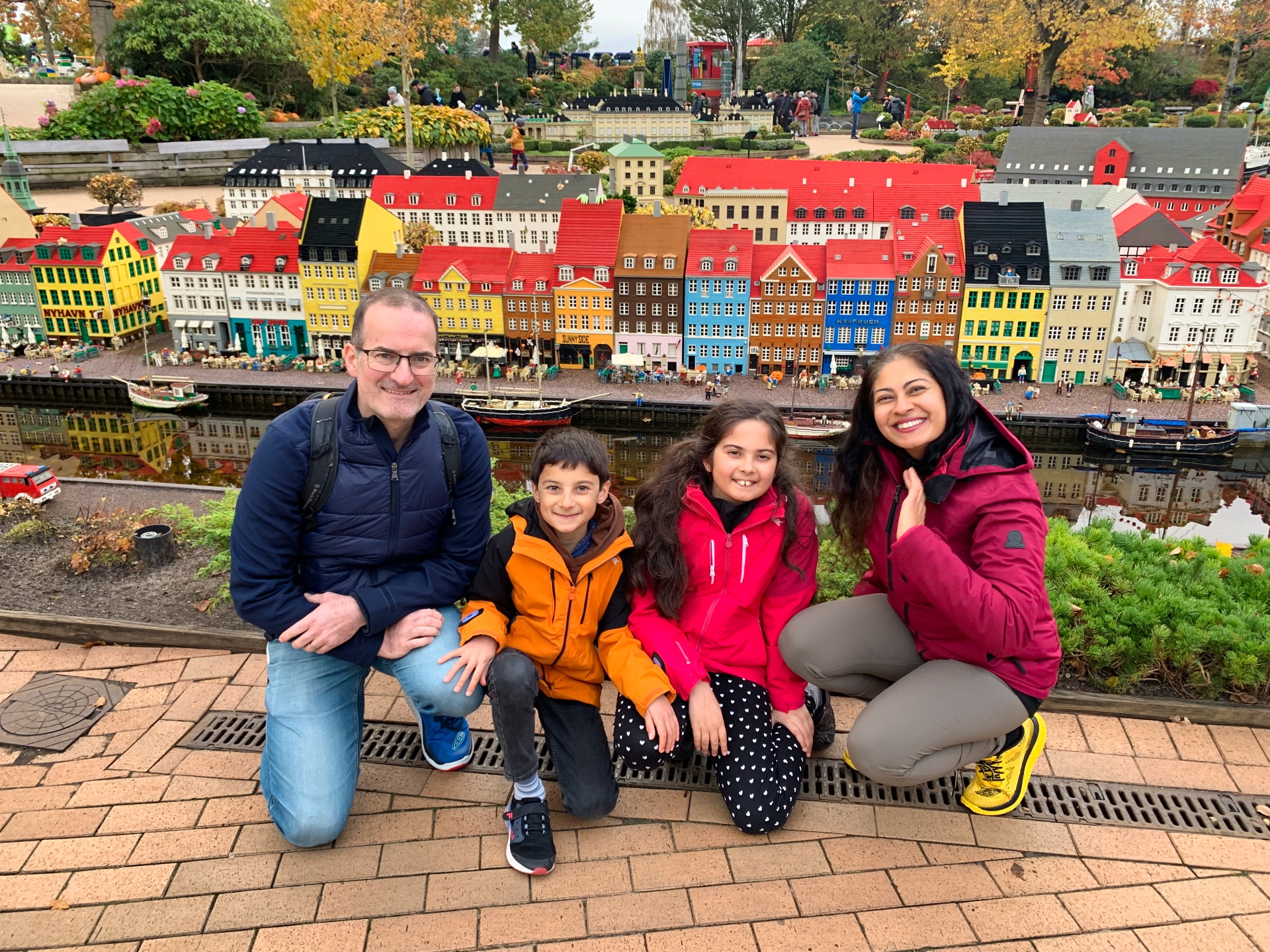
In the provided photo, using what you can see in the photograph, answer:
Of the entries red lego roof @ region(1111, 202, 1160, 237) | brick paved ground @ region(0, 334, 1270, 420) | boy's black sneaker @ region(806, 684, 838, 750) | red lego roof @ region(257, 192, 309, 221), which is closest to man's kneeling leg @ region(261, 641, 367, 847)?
boy's black sneaker @ region(806, 684, 838, 750)

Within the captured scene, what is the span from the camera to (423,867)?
3332 millimetres

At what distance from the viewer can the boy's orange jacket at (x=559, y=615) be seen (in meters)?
3.60

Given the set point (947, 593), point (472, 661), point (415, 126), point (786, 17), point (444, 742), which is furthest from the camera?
point (786, 17)

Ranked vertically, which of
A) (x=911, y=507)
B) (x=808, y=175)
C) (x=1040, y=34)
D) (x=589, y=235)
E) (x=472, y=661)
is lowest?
(x=589, y=235)

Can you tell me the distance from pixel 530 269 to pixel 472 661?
84.0ft

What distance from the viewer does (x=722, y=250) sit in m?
26.5

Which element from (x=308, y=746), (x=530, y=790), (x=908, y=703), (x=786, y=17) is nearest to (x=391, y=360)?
(x=308, y=746)

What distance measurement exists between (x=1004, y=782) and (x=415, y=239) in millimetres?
31899

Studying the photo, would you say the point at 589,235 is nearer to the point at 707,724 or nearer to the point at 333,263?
the point at 333,263

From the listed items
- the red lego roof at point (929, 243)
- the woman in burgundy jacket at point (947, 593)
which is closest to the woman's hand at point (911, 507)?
the woman in burgundy jacket at point (947, 593)

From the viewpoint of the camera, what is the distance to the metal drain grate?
3602 millimetres

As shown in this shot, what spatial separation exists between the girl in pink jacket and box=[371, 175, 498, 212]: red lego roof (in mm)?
31742

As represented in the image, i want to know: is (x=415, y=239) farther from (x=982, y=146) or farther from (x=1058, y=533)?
(x=982, y=146)

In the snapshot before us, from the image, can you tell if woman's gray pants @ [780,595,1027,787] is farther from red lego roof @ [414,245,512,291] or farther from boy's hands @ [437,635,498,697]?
red lego roof @ [414,245,512,291]
